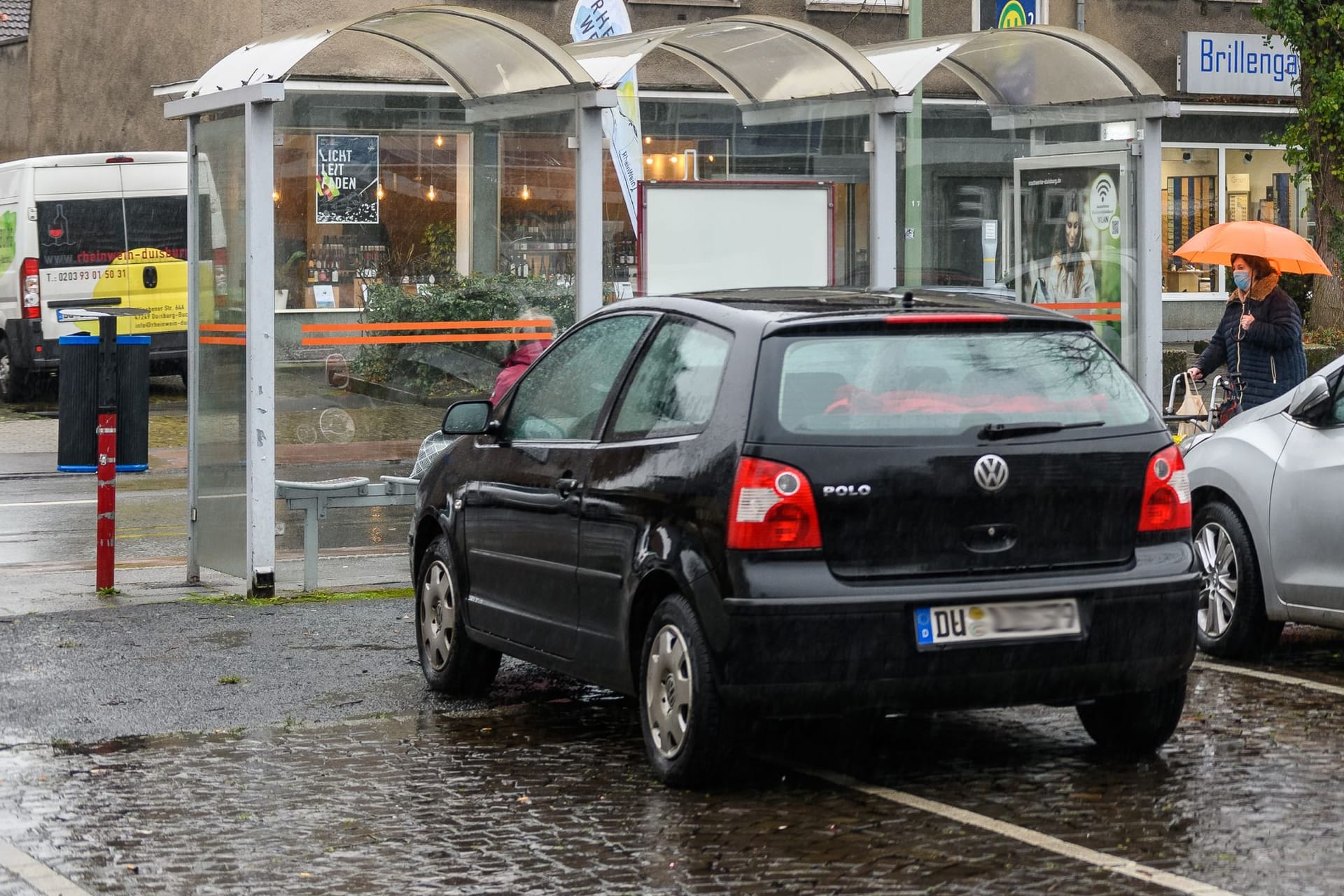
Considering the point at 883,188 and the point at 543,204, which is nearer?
the point at 543,204

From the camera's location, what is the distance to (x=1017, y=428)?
21.3 ft

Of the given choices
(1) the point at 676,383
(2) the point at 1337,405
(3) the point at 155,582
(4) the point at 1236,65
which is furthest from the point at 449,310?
→ (4) the point at 1236,65

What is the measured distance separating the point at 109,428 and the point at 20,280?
14.4 m

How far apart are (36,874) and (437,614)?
300 centimetres

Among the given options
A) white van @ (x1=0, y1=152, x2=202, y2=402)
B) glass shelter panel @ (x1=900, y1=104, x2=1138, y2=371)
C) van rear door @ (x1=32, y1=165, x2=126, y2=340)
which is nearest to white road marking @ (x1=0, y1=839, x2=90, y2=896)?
glass shelter panel @ (x1=900, y1=104, x2=1138, y2=371)

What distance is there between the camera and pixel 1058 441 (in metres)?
6.52

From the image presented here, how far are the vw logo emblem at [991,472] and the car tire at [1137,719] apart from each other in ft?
2.94

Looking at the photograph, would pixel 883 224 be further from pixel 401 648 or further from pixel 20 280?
pixel 20 280

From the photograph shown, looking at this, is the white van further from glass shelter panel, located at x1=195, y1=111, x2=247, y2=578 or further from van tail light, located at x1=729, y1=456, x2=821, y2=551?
van tail light, located at x1=729, y1=456, x2=821, y2=551

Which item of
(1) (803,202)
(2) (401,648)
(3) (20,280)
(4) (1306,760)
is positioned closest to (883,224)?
(1) (803,202)

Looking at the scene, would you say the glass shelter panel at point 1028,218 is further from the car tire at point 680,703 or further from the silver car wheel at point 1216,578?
the car tire at point 680,703

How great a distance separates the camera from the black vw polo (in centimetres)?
Answer: 625

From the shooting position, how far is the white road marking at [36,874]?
5478 mm

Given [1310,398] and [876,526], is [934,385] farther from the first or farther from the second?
[1310,398]
